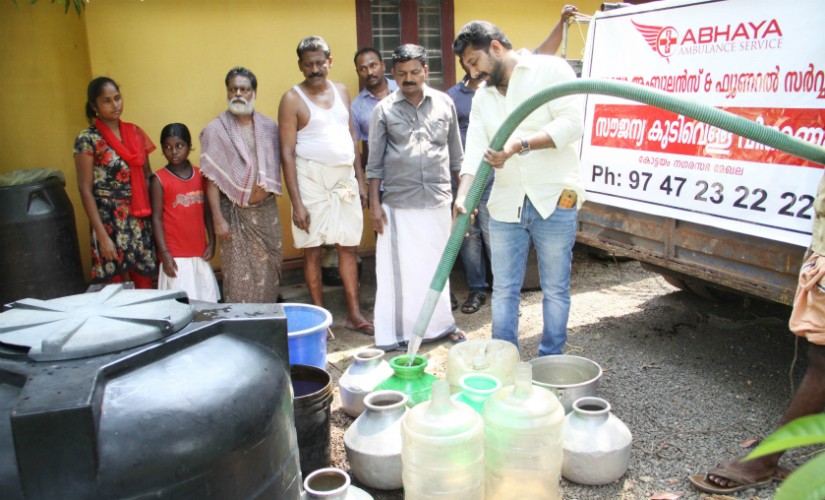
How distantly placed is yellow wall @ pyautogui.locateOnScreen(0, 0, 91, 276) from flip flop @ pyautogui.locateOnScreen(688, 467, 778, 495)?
4.65 m

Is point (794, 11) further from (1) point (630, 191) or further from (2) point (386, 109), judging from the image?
(2) point (386, 109)

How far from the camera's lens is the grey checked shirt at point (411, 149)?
163 inches

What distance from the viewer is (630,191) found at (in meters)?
4.01

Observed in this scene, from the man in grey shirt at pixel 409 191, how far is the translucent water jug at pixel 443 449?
1.94m

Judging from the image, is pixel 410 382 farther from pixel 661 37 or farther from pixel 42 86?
pixel 42 86

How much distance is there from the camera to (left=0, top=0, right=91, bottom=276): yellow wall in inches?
186

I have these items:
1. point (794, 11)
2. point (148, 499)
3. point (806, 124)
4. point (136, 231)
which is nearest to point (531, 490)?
point (148, 499)

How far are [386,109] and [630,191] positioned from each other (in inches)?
64.2

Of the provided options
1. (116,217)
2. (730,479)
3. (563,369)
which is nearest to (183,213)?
(116,217)

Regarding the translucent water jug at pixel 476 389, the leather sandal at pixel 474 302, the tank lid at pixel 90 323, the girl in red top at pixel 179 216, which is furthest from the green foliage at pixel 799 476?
the leather sandal at pixel 474 302

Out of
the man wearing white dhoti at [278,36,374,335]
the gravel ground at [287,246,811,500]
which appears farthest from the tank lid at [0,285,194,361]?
the man wearing white dhoti at [278,36,374,335]

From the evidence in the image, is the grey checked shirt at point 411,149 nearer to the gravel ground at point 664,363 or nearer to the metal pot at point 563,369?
the gravel ground at point 664,363

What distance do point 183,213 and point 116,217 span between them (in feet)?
1.37

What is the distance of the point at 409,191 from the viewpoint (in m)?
4.23
